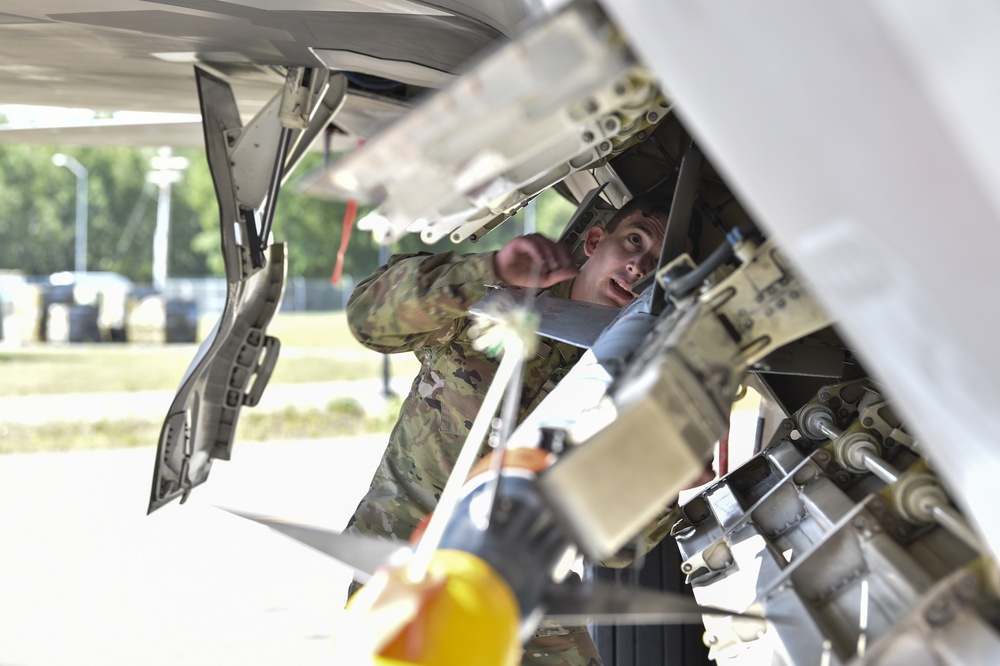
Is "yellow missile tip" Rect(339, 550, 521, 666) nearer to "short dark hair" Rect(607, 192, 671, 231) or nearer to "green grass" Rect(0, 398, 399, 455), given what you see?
"short dark hair" Rect(607, 192, 671, 231)

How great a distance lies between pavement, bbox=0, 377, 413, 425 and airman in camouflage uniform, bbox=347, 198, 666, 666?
29.5 ft

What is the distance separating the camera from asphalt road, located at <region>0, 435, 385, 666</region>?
4652 mm

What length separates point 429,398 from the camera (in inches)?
118

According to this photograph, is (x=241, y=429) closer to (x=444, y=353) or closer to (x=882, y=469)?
(x=444, y=353)

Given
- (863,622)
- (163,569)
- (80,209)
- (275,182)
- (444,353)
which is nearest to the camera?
(863,622)

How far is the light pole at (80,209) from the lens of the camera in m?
40.6

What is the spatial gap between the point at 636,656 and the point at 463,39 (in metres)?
2.16

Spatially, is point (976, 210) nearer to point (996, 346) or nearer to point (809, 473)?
point (996, 346)

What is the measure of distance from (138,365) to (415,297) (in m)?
18.2

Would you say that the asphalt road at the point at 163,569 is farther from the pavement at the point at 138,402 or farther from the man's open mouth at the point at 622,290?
the pavement at the point at 138,402

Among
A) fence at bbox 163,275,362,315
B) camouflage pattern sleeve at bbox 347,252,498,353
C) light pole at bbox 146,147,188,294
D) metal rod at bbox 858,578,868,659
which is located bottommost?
metal rod at bbox 858,578,868,659

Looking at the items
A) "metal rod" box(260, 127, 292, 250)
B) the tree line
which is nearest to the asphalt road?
"metal rod" box(260, 127, 292, 250)

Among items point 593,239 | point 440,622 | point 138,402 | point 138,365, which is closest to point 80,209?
point 138,365

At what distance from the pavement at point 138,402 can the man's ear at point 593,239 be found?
9.22 m
